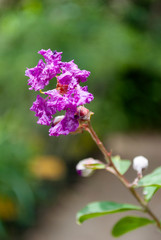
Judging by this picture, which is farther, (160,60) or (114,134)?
(114,134)

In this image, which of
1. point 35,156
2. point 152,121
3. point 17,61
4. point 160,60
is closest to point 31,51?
point 17,61

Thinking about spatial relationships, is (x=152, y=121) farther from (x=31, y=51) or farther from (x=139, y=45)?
(x=31, y=51)

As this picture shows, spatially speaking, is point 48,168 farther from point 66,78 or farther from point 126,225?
point 66,78

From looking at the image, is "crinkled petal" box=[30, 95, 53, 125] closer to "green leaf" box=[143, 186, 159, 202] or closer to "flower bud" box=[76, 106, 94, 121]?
"flower bud" box=[76, 106, 94, 121]

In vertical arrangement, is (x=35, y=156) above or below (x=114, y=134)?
below

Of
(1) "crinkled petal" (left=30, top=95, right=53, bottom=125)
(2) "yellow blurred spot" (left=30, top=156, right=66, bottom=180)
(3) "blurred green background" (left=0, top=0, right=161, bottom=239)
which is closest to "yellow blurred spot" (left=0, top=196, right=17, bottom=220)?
(3) "blurred green background" (left=0, top=0, right=161, bottom=239)

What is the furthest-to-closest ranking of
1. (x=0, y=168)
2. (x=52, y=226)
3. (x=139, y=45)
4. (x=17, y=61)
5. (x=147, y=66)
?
(x=147, y=66)
(x=139, y=45)
(x=17, y=61)
(x=52, y=226)
(x=0, y=168)

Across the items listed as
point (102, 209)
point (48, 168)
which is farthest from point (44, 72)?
point (48, 168)

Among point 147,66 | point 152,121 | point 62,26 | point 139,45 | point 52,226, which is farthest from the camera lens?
point 152,121

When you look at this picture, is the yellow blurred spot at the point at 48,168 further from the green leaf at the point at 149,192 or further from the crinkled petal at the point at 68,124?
the crinkled petal at the point at 68,124
